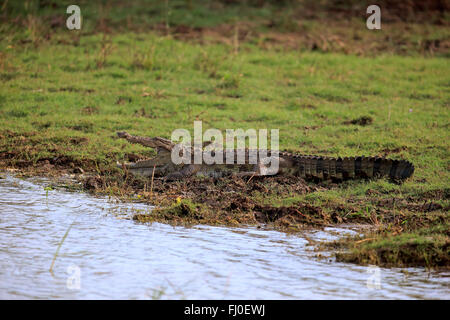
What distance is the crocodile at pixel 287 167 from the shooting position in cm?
664

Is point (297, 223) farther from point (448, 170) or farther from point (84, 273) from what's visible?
point (448, 170)

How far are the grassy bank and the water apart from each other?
32 cm

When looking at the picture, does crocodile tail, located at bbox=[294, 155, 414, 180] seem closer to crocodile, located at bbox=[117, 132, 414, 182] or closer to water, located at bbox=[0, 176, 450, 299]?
crocodile, located at bbox=[117, 132, 414, 182]

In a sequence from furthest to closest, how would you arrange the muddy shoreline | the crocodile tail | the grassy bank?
the crocodile tail
the grassy bank
the muddy shoreline

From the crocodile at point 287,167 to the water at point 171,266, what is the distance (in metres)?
1.54

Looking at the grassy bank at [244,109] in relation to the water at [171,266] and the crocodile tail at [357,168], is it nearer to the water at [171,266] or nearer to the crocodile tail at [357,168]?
the crocodile tail at [357,168]

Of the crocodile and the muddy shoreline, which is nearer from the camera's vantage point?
the muddy shoreline

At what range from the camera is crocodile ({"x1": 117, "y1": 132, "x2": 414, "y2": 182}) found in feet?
21.8

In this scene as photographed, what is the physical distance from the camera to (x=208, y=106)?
991 centimetres

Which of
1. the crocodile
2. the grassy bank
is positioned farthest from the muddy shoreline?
the crocodile

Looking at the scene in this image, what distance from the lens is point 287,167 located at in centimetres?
705

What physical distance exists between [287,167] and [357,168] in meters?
0.88

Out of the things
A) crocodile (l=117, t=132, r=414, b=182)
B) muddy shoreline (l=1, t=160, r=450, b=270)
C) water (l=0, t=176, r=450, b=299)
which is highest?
crocodile (l=117, t=132, r=414, b=182)

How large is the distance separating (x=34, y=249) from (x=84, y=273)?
73 centimetres
